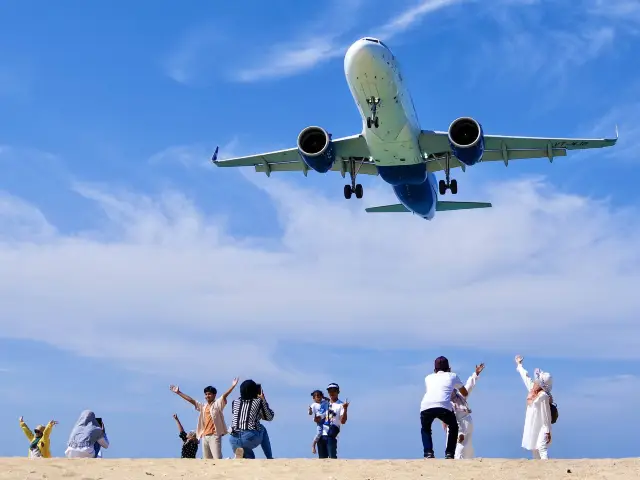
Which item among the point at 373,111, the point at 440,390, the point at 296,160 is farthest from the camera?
the point at 296,160

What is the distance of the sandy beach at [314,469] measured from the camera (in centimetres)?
1184

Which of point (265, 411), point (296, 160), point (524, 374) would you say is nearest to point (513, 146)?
point (296, 160)

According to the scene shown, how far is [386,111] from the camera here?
29469mm

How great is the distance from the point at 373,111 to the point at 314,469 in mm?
18962

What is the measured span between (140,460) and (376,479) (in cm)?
405

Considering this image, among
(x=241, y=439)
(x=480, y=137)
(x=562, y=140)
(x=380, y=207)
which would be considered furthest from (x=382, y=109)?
(x=241, y=439)

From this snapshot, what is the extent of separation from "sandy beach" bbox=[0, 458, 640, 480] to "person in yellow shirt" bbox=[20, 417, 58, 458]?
2.36m

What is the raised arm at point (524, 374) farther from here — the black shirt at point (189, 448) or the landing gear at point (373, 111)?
the landing gear at point (373, 111)

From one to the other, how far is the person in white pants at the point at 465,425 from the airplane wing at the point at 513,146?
61.8 ft

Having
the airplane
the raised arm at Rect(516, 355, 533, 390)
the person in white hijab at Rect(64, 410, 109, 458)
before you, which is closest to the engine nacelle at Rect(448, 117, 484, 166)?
the airplane

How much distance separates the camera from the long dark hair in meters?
12.8

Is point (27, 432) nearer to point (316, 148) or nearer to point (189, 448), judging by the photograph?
point (189, 448)

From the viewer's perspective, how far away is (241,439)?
12844 millimetres

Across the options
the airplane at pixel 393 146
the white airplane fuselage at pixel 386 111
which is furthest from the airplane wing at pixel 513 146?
the white airplane fuselage at pixel 386 111
